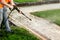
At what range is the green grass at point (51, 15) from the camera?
9.86 m

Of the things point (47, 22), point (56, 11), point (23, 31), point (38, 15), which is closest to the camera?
point (23, 31)

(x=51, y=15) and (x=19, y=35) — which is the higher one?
(x=19, y=35)

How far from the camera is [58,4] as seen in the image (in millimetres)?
12609

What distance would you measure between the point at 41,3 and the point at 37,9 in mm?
949

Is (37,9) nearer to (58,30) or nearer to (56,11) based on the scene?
(56,11)

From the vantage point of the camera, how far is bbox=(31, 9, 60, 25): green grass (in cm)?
986

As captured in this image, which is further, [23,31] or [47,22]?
[47,22]

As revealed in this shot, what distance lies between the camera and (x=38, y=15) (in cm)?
1048

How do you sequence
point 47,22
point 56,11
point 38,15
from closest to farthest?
point 47,22 < point 38,15 < point 56,11

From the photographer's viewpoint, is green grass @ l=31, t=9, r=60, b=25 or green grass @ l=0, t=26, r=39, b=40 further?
green grass @ l=31, t=9, r=60, b=25

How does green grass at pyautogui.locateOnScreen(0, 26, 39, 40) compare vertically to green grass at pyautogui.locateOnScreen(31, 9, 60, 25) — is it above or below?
above

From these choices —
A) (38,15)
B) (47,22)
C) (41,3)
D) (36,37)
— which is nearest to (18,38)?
(36,37)

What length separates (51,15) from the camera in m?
10.5

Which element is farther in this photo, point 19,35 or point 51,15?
point 51,15
